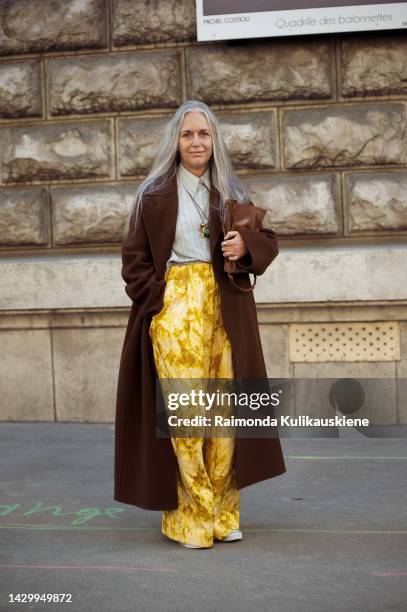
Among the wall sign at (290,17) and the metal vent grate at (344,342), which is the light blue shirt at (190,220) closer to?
the metal vent grate at (344,342)

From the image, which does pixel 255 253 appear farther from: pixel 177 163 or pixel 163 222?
pixel 177 163

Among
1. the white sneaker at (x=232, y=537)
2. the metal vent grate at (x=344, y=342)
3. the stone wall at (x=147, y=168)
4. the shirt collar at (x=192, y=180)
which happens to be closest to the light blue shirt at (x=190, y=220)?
the shirt collar at (x=192, y=180)

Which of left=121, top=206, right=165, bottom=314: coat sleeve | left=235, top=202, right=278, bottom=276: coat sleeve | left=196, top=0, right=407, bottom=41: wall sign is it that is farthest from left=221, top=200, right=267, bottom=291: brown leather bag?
left=196, top=0, right=407, bottom=41: wall sign

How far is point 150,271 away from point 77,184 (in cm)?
343

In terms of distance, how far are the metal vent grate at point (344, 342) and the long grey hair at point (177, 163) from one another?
2.89 m

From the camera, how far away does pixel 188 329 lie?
463 cm

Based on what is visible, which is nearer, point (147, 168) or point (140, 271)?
point (140, 271)

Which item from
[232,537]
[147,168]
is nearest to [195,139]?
[232,537]

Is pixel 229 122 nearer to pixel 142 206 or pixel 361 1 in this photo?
pixel 361 1

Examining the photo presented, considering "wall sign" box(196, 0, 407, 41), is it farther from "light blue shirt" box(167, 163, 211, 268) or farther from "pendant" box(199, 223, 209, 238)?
"pendant" box(199, 223, 209, 238)

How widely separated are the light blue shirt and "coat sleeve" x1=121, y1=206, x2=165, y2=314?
10 centimetres

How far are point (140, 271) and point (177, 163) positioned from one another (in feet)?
1.56

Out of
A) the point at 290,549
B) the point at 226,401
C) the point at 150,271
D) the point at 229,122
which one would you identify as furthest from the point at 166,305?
the point at 229,122

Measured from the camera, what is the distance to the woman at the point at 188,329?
183 inches
